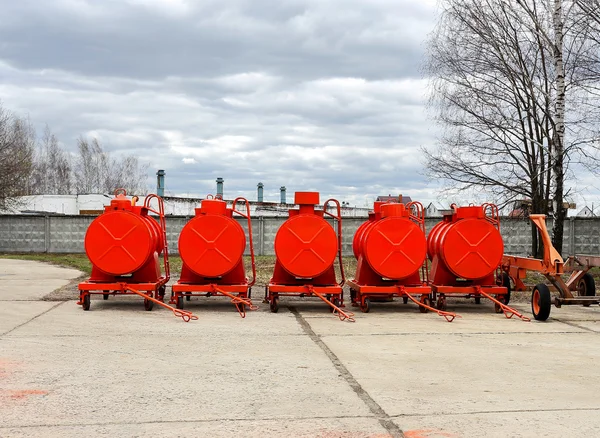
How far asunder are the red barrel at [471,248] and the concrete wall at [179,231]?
53.9 feet

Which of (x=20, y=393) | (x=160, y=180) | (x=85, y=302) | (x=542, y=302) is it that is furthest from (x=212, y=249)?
(x=160, y=180)

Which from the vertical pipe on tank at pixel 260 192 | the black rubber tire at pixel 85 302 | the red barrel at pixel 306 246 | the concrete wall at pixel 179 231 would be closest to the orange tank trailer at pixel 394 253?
the red barrel at pixel 306 246

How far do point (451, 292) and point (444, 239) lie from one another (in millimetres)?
936

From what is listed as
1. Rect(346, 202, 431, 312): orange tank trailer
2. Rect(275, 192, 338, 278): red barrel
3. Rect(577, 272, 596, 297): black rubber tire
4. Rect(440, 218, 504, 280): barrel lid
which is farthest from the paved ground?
Rect(577, 272, 596, 297): black rubber tire

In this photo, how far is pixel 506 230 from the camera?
29703 mm

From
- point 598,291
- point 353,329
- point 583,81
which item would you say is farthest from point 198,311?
point 583,81

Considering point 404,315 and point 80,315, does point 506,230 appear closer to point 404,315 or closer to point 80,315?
point 404,315

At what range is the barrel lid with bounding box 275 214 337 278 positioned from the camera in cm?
1171

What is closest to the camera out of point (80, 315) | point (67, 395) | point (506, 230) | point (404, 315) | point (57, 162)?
point (67, 395)

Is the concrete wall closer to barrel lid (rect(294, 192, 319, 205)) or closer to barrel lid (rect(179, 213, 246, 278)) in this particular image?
barrel lid (rect(294, 192, 319, 205))

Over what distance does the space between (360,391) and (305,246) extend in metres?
5.68

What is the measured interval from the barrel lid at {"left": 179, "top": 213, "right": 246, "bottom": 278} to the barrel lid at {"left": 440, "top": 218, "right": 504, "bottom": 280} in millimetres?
3567

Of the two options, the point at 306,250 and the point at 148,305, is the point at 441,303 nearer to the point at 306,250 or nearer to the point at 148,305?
the point at 306,250

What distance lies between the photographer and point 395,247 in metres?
11.9
